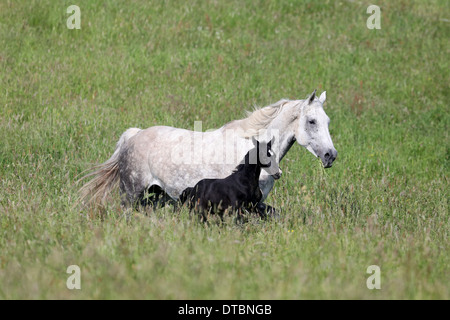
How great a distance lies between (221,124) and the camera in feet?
40.0

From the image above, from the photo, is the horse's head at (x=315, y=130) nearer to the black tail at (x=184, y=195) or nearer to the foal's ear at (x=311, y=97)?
the foal's ear at (x=311, y=97)

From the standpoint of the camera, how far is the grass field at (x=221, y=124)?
15.9 ft

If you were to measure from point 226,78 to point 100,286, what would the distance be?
10460 millimetres

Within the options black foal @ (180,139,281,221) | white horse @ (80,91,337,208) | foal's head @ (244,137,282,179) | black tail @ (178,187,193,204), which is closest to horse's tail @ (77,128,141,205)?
white horse @ (80,91,337,208)

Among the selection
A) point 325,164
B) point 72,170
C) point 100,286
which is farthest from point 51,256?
point 72,170

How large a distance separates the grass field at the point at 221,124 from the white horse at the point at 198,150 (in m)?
0.57

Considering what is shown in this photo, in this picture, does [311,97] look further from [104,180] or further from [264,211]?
[104,180]

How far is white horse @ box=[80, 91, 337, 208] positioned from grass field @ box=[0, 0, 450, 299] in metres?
0.57

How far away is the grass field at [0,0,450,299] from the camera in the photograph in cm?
484

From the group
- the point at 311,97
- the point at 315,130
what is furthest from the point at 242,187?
the point at 311,97

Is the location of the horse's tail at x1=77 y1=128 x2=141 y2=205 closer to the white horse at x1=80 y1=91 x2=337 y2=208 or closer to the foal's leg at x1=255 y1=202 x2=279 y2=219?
the white horse at x1=80 y1=91 x2=337 y2=208

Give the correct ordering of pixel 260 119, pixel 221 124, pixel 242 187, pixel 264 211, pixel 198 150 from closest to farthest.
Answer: pixel 242 187, pixel 264 211, pixel 260 119, pixel 198 150, pixel 221 124

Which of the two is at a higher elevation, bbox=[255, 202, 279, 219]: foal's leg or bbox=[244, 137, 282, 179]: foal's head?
bbox=[244, 137, 282, 179]: foal's head

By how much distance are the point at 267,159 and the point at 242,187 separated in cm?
46
